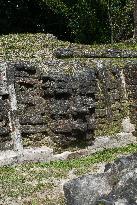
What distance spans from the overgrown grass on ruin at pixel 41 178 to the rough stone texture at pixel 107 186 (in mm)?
559

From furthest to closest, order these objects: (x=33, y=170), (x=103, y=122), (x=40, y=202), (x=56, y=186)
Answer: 1. (x=103, y=122)
2. (x=33, y=170)
3. (x=56, y=186)
4. (x=40, y=202)

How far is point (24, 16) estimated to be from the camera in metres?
22.8

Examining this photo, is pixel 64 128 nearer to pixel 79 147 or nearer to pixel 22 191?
pixel 79 147

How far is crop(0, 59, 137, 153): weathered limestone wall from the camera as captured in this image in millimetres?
9492

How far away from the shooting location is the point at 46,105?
32.4ft

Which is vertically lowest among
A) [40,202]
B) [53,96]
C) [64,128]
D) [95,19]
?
[40,202]

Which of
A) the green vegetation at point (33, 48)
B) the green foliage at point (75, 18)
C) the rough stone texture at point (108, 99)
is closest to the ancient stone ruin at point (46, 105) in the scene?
the rough stone texture at point (108, 99)

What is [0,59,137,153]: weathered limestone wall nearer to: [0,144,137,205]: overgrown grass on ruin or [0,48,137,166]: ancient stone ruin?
[0,48,137,166]: ancient stone ruin

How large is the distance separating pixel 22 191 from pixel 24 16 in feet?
51.8

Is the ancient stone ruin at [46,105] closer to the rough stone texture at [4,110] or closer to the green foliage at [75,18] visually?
the rough stone texture at [4,110]

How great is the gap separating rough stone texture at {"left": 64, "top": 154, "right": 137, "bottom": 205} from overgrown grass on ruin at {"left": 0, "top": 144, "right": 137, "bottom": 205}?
559 millimetres

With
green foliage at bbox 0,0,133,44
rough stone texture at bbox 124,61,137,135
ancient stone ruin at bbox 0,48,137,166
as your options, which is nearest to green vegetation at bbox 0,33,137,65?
rough stone texture at bbox 124,61,137,135

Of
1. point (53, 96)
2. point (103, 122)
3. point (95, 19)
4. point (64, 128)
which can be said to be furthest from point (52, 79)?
point (95, 19)

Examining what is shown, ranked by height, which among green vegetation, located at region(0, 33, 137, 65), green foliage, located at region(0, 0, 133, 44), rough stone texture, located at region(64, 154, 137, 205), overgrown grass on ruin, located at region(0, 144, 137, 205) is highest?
green foliage, located at region(0, 0, 133, 44)
